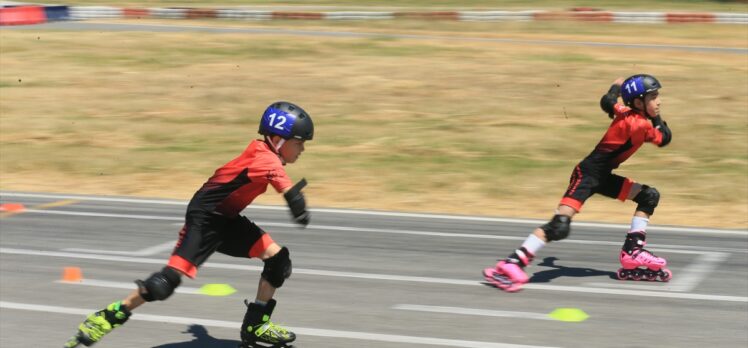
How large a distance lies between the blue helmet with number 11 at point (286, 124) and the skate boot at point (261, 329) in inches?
49.3

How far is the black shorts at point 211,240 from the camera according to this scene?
718cm

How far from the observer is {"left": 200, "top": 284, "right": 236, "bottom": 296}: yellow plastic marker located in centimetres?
939

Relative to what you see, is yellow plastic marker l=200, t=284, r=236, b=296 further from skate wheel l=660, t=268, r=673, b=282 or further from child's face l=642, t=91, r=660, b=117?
child's face l=642, t=91, r=660, b=117

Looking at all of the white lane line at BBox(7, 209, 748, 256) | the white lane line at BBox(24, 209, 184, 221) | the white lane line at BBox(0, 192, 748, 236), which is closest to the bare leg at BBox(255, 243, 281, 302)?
the white lane line at BBox(7, 209, 748, 256)

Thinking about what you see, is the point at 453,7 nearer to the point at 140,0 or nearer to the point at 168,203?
the point at 140,0

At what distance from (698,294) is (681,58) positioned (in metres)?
18.9

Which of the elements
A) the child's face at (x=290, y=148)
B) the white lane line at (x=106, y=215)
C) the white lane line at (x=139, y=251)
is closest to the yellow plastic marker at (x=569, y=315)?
the child's face at (x=290, y=148)

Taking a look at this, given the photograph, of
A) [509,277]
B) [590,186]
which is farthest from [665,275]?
[509,277]

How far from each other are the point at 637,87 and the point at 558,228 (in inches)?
56.2

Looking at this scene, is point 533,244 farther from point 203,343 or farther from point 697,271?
point 203,343

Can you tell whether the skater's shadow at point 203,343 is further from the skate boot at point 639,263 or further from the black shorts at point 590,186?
the skate boot at point 639,263

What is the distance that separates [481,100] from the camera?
22.0 meters

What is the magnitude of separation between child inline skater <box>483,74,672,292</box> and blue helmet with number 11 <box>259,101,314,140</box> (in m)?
3.12

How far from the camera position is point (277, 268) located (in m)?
7.26
